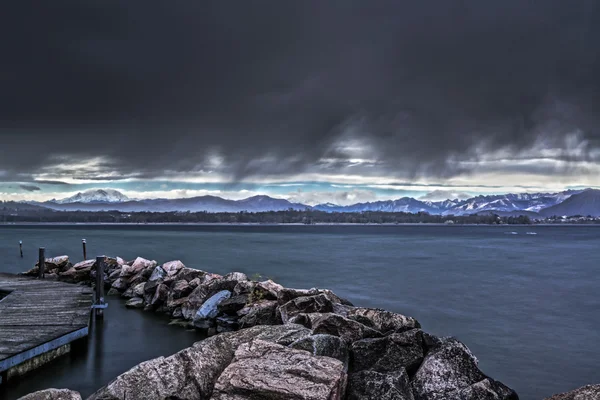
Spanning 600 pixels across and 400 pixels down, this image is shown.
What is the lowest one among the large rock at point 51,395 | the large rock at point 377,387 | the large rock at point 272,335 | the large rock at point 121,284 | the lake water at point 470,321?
the lake water at point 470,321

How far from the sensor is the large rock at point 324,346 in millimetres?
8164

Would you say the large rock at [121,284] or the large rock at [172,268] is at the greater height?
the large rock at [172,268]

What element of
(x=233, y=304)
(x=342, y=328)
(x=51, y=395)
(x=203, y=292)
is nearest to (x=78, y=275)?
(x=203, y=292)

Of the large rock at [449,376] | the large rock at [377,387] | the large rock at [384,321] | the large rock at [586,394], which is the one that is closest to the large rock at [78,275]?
the large rock at [384,321]

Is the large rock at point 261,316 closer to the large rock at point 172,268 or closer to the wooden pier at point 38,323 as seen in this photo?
the wooden pier at point 38,323

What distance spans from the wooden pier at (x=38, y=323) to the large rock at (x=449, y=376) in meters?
9.09

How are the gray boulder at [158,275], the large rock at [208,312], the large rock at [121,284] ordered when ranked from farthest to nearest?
1. the large rock at [121,284]
2. the gray boulder at [158,275]
3. the large rock at [208,312]

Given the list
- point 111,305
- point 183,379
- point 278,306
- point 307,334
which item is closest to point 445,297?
point 278,306

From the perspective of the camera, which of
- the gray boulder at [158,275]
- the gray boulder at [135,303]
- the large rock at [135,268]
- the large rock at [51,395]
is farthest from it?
the large rock at [135,268]

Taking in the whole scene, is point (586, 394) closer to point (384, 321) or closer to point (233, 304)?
point (384, 321)

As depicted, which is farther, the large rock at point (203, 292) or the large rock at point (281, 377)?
the large rock at point (203, 292)

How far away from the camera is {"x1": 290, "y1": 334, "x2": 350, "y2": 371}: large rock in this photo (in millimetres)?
8164

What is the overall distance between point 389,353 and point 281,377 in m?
3.32

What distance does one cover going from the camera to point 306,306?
12875 mm
